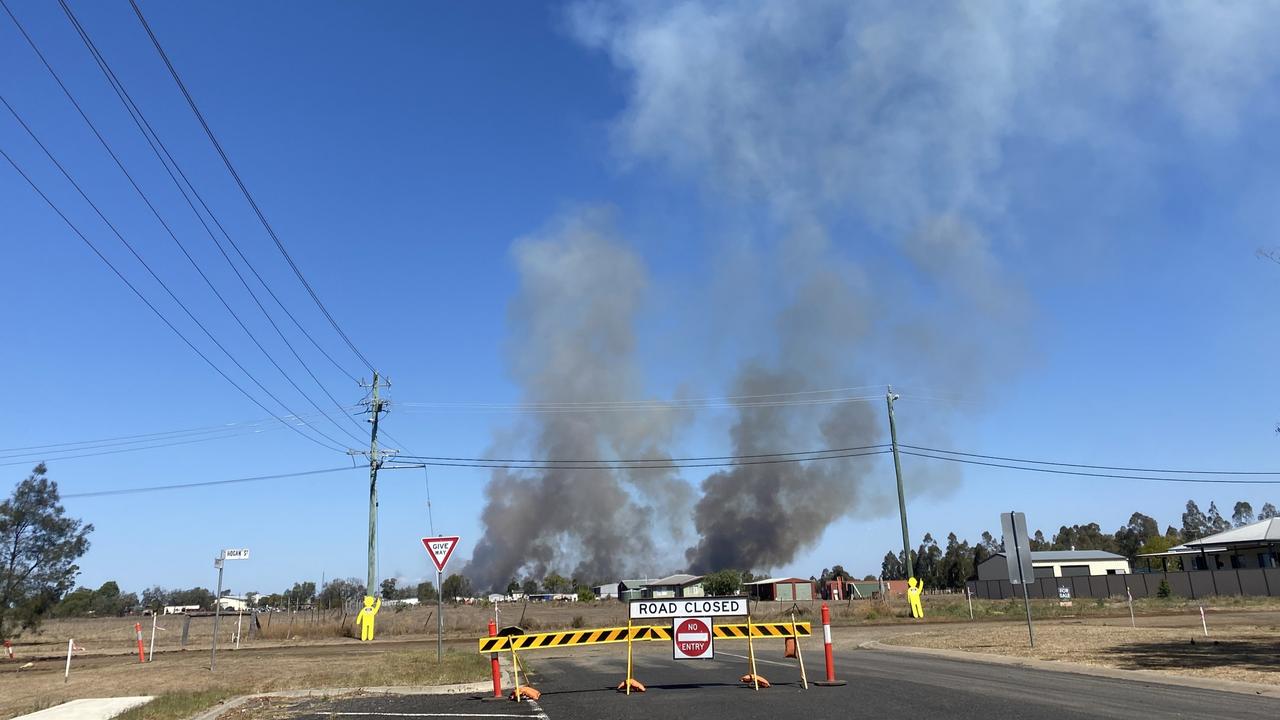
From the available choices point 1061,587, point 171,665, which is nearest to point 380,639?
point 171,665

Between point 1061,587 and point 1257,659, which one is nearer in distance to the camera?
point 1257,659

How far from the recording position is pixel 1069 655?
1689 centimetres

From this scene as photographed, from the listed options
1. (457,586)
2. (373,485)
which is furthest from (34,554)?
(457,586)

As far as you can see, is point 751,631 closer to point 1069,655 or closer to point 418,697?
point 418,697

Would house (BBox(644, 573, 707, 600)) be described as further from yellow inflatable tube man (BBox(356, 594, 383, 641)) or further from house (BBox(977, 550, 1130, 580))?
yellow inflatable tube man (BBox(356, 594, 383, 641))

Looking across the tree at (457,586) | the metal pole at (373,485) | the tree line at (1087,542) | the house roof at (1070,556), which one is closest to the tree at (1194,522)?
the tree line at (1087,542)

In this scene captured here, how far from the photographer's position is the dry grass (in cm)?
1407

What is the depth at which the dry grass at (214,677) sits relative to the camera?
1407 cm

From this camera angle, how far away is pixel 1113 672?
13.7m

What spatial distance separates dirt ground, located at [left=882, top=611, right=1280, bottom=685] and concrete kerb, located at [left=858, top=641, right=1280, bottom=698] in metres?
0.47

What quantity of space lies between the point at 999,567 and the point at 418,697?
10409 centimetres

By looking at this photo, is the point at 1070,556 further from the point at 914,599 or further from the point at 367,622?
the point at 367,622

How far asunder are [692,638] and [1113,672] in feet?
23.7

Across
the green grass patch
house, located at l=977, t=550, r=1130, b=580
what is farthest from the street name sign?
house, located at l=977, t=550, r=1130, b=580
